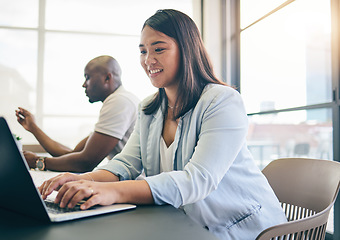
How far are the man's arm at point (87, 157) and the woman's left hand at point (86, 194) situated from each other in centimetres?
102

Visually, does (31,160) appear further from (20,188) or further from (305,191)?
(305,191)

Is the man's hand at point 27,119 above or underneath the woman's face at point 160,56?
underneath

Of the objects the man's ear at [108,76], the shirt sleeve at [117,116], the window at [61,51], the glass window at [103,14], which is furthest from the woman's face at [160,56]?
the glass window at [103,14]

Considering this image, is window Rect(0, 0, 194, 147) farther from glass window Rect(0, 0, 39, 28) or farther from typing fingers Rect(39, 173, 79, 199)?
typing fingers Rect(39, 173, 79, 199)

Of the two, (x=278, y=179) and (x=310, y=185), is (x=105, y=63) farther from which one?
(x=310, y=185)

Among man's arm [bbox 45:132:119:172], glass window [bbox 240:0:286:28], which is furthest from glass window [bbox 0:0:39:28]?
man's arm [bbox 45:132:119:172]

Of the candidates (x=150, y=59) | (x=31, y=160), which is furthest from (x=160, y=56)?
(x=31, y=160)

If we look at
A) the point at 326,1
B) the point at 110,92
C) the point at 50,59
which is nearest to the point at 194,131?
the point at 110,92

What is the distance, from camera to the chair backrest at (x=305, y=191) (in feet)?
2.53

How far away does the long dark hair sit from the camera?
1.06m

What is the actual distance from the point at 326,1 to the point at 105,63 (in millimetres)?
1678

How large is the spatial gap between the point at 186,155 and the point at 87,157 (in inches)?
37.0

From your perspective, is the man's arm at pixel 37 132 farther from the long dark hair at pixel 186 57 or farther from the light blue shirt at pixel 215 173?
the long dark hair at pixel 186 57

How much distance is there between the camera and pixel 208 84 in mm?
1089
